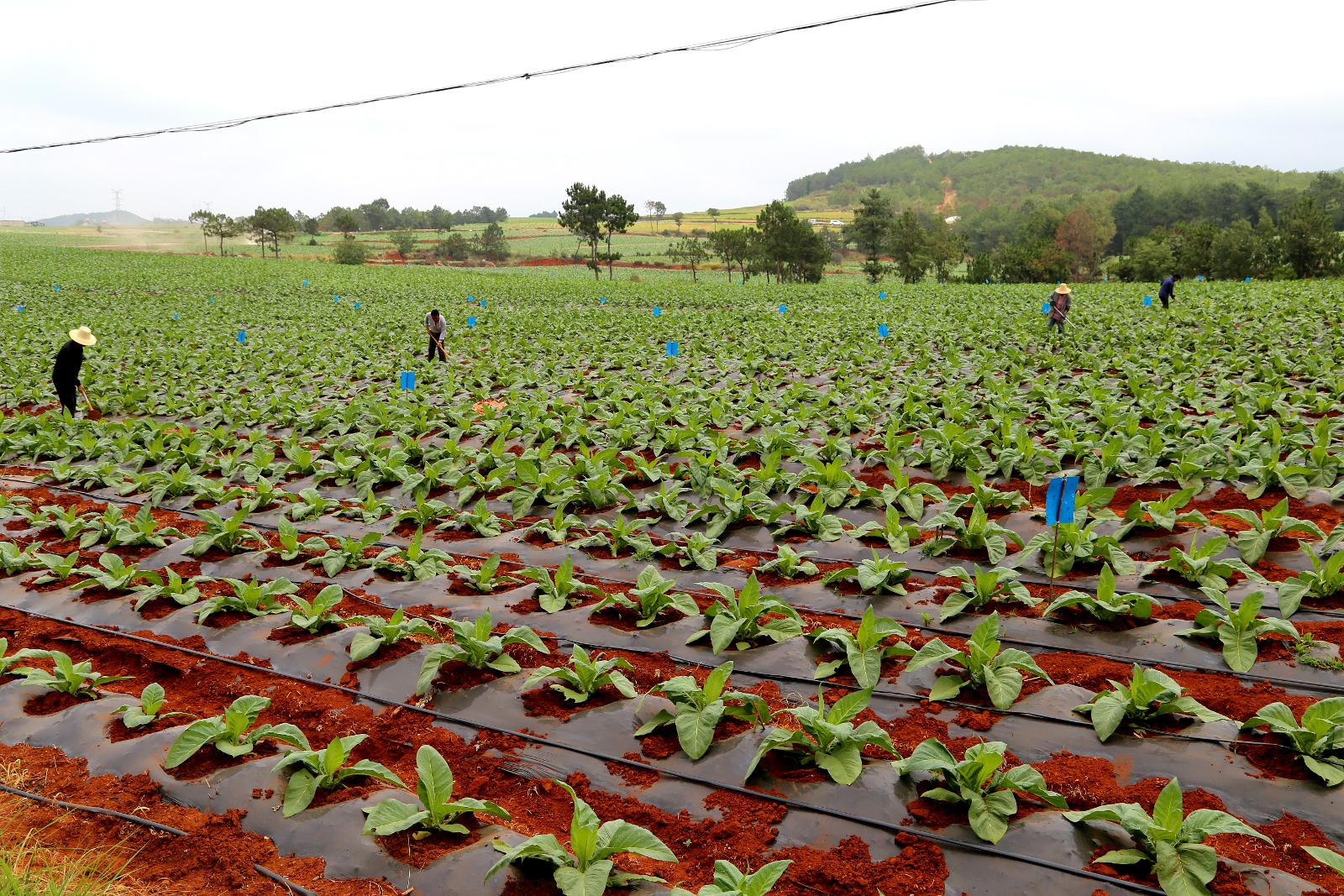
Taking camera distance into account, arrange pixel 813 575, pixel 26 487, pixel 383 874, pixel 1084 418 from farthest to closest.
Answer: pixel 1084 418
pixel 26 487
pixel 813 575
pixel 383 874

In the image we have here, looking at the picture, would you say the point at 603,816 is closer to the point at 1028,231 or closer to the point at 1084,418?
the point at 1084,418

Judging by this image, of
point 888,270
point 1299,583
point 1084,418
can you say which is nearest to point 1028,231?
point 888,270

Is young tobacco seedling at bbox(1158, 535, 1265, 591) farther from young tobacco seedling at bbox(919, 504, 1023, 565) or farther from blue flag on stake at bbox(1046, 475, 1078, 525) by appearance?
young tobacco seedling at bbox(919, 504, 1023, 565)

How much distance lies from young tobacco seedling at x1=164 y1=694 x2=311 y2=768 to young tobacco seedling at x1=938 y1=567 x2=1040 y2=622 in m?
3.79

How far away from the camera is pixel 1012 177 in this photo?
5969 inches

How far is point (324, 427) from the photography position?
1204cm

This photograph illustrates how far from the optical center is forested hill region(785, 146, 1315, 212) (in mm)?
128888

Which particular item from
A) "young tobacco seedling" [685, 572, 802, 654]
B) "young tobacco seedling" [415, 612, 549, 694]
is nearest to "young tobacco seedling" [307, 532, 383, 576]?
"young tobacco seedling" [415, 612, 549, 694]

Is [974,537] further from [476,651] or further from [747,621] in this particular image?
[476,651]

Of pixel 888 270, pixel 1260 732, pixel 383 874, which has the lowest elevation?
pixel 383 874

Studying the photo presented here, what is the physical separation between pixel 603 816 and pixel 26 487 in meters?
9.50

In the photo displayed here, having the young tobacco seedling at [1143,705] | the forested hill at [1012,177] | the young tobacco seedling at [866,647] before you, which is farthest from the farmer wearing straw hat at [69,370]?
the forested hill at [1012,177]

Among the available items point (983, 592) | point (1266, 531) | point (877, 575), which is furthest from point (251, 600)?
point (1266, 531)

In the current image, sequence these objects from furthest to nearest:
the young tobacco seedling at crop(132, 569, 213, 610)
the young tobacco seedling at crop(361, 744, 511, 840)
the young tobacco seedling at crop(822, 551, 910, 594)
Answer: the young tobacco seedling at crop(132, 569, 213, 610) → the young tobacco seedling at crop(822, 551, 910, 594) → the young tobacco seedling at crop(361, 744, 511, 840)
